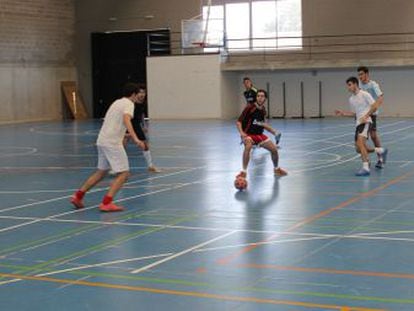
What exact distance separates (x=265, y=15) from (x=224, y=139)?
60.9ft

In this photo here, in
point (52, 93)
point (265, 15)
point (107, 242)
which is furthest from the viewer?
point (52, 93)

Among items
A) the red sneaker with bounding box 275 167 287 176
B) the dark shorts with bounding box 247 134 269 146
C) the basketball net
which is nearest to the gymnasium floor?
the red sneaker with bounding box 275 167 287 176

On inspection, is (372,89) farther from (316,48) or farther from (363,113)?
(316,48)

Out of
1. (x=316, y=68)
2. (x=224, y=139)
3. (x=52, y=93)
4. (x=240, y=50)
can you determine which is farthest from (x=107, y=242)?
(x=52, y=93)

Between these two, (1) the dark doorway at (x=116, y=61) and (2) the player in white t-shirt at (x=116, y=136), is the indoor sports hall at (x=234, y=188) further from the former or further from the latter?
(1) the dark doorway at (x=116, y=61)

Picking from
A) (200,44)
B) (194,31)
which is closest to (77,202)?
Result: (200,44)

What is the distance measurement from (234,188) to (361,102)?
3297 mm

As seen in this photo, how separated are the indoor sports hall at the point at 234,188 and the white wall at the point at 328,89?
7 cm

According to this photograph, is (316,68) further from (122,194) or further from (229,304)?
(229,304)

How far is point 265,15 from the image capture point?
41.9m

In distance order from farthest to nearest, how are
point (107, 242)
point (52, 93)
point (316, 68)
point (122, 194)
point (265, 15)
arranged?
point (52, 93)
point (265, 15)
point (316, 68)
point (122, 194)
point (107, 242)

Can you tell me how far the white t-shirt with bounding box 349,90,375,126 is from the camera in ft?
47.9

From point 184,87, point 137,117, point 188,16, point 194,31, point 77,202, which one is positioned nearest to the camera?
point 77,202

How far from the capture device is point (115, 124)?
10.8 m
